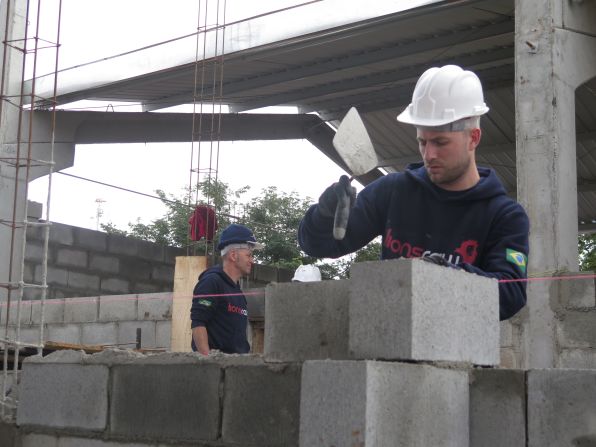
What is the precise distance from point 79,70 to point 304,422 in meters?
9.64

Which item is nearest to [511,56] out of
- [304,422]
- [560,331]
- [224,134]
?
[224,134]

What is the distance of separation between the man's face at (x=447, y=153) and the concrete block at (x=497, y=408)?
0.69 meters

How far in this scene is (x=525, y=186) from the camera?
702 centimetres

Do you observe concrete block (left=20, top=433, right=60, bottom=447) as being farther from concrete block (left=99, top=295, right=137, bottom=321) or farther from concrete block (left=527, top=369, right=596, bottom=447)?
concrete block (left=99, top=295, right=137, bottom=321)

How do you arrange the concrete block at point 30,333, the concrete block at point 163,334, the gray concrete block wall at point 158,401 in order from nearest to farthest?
the gray concrete block wall at point 158,401 < the concrete block at point 163,334 < the concrete block at point 30,333

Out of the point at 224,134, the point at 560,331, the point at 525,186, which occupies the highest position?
the point at 224,134

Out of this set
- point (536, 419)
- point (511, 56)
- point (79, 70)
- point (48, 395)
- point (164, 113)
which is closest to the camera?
point (536, 419)

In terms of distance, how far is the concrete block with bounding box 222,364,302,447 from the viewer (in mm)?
3289

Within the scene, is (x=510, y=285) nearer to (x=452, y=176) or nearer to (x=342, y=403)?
(x=452, y=176)

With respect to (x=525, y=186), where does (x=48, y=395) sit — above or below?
below

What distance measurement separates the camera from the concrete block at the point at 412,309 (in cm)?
275

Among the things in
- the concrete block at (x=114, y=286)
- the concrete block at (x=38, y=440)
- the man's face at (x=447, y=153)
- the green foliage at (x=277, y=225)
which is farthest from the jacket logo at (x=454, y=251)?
the green foliage at (x=277, y=225)

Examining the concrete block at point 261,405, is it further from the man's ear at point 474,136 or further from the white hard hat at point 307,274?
the white hard hat at point 307,274

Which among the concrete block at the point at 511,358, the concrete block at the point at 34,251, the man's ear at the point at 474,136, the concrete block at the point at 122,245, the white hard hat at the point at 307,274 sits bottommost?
the concrete block at the point at 511,358
